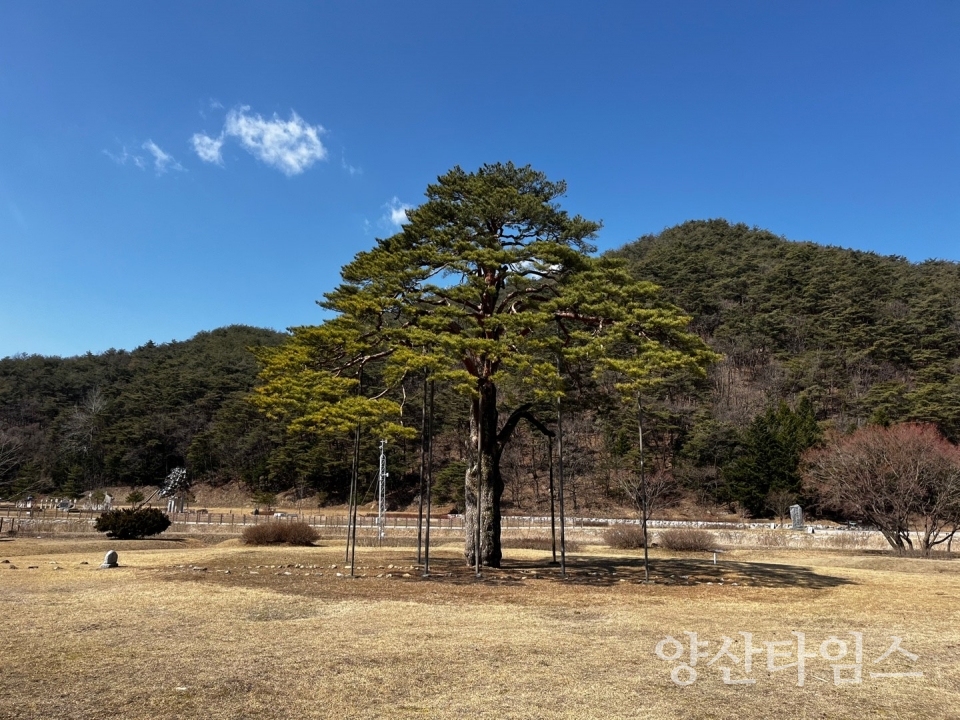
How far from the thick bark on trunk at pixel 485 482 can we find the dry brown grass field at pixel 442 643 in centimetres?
108

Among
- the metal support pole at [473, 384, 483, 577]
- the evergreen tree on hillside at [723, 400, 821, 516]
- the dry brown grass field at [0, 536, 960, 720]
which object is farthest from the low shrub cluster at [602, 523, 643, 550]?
the evergreen tree on hillside at [723, 400, 821, 516]

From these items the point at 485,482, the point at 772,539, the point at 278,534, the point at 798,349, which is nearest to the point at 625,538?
the point at 772,539

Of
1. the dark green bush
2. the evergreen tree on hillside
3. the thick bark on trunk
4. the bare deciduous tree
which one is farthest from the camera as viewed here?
the evergreen tree on hillside

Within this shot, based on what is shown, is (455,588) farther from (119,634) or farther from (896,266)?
(896,266)

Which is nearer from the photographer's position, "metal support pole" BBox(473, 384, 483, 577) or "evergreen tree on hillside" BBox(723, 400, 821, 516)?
"metal support pole" BBox(473, 384, 483, 577)

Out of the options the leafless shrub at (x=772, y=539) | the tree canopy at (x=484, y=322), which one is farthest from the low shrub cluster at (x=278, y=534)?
the leafless shrub at (x=772, y=539)

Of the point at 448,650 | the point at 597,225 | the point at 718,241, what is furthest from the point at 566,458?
the point at 718,241

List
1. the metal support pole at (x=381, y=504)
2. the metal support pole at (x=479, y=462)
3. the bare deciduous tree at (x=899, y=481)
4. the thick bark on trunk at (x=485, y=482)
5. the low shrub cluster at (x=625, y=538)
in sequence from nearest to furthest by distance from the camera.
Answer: the metal support pole at (x=479, y=462) → the thick bark on trunk at (x=485, y=482) → the bare deciduous tree at (x=899, y=481) → the low shrub cluster at (x=625, y=538) → the metal support pole at (x=381, y=504)

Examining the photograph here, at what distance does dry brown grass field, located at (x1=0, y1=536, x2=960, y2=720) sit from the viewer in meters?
5.58

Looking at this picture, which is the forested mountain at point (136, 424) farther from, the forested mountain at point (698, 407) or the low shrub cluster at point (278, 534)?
the low shrub cluster at point (278, 534)

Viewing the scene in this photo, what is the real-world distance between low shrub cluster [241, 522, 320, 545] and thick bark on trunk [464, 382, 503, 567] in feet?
37.0

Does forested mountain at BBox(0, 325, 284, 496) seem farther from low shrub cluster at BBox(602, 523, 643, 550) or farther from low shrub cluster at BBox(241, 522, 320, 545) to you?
low shrub cluster at BBox(602, 523, 643, 550)

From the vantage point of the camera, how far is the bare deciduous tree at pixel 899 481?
89.4 feet

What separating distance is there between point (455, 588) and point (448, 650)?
6089mm
